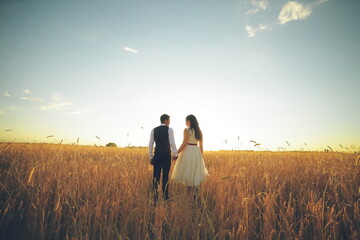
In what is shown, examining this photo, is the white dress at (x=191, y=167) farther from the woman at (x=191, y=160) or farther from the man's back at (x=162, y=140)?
the man's back at (x=162, y=140)

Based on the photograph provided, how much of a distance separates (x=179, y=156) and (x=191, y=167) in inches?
19.2

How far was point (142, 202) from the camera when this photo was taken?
2979 mm

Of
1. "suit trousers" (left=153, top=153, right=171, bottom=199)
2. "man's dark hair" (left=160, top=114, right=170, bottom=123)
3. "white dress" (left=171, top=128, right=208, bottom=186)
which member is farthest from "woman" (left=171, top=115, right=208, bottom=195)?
"man's dark hair" (left=160, top=114, right=170, bottom=123)

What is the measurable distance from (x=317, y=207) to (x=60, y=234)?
12.0 feet

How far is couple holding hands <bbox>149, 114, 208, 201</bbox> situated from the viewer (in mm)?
4688

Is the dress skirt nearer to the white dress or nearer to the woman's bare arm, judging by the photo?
the white dress

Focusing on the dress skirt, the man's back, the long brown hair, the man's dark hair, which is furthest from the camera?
the long brown hair

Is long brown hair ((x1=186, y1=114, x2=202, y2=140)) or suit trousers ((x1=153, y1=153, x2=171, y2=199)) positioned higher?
long brown hair ((x1=186, y1=114, x2=202, y2=140))

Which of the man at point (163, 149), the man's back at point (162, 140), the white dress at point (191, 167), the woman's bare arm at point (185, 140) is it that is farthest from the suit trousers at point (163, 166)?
the woman's bare arm at point (185, 140)

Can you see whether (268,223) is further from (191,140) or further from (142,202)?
(191,140)

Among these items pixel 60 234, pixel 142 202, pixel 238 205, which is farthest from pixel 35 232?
pixel 238 205

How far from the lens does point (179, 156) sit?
5086 millimetres

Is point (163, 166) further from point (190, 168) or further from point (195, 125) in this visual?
point (195, 125)

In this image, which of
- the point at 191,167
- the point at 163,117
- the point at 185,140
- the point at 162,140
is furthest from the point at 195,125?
the point at 191,167
